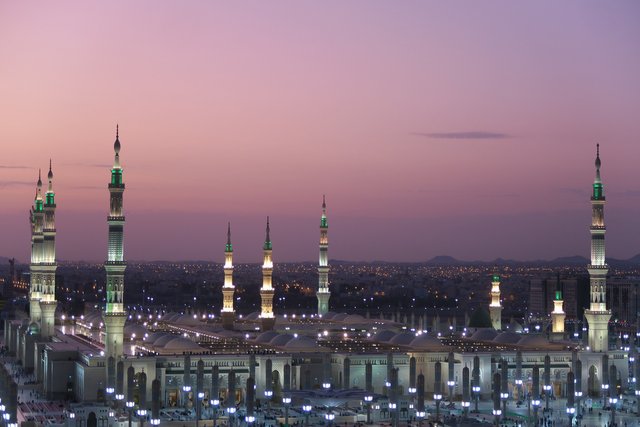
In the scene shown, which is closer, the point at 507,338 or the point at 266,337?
the point at 266,337

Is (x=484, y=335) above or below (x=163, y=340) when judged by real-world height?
below

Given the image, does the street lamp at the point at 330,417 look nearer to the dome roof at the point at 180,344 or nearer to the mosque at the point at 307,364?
the mosque at the point at 307,364

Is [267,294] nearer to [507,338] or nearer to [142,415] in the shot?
[507,338]

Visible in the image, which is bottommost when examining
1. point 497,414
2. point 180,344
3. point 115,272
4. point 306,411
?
point 306,411

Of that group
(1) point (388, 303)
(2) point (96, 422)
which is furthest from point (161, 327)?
(1) point (388, 303)

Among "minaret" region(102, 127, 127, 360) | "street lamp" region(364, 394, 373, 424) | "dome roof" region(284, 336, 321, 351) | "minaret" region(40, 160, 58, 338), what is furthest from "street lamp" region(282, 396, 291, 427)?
"minaret" region(40, 160, 58, 338)

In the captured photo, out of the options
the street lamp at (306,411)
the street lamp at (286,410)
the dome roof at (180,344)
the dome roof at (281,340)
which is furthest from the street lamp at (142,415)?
the dome roof at (281,340)

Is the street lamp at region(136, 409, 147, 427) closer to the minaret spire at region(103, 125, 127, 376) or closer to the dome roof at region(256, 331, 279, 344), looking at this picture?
the minaret spire at region(103, 125, 127, 376)

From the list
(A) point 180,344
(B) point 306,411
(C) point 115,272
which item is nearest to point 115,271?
(C) point 115,272
